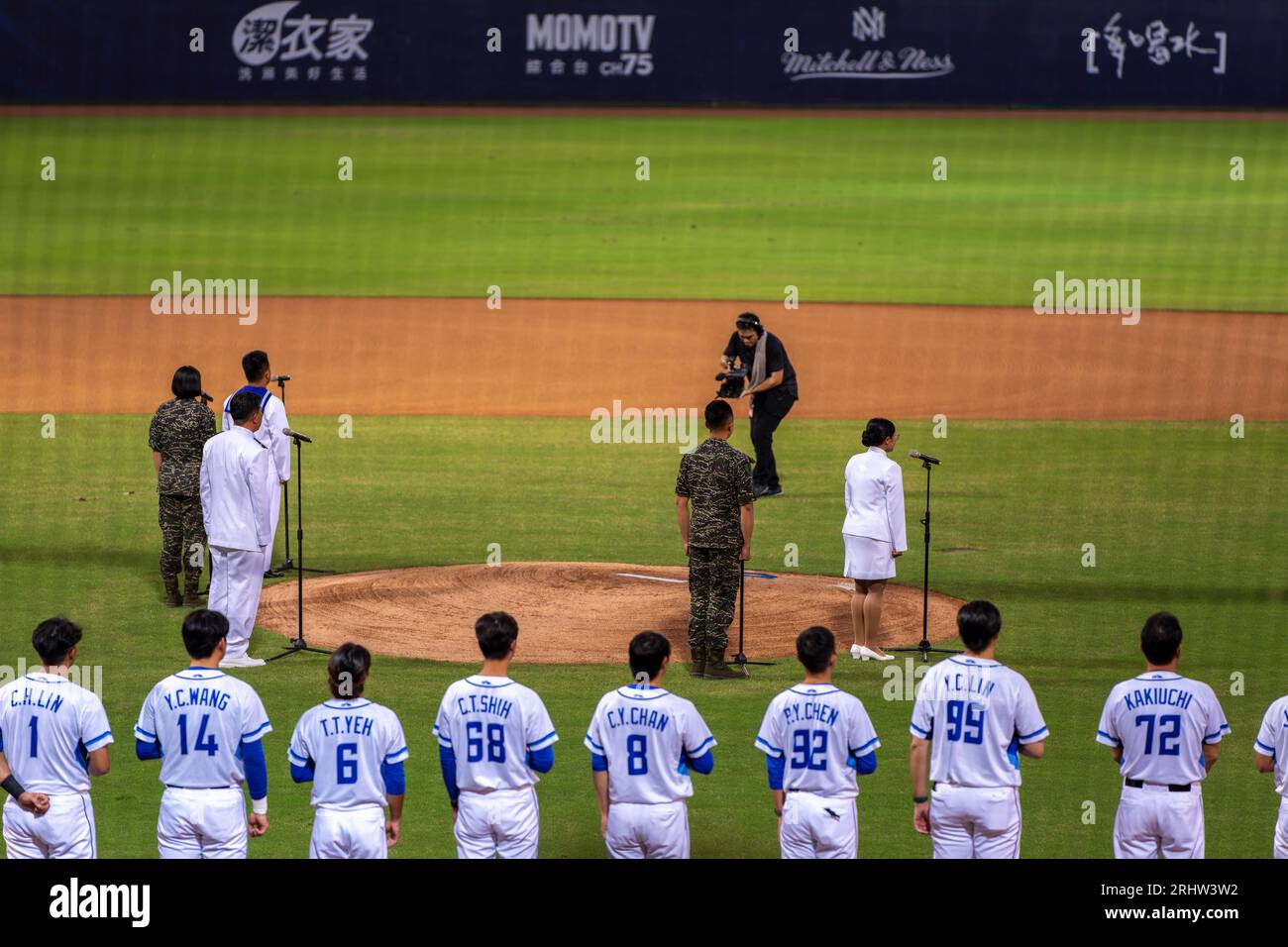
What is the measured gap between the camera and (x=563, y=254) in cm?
3359

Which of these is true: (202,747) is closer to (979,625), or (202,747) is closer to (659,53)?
(979,625)

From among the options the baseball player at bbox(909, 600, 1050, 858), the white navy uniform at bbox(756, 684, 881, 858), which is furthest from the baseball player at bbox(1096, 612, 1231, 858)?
the white navy uniform at bbox(756, 684, 881, 858)

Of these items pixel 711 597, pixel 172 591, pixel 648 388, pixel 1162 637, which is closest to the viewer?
pixel 1162 637

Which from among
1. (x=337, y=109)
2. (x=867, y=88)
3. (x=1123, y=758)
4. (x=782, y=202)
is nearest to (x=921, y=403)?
(x=1123, y=758)

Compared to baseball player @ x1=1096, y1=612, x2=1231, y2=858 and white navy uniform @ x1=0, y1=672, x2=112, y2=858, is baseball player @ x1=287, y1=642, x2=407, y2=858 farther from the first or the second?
baseball player @ x1=1096, y1=612, x2=1231, y2=858

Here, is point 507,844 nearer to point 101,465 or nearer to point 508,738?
point 508,738

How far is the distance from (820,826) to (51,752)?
3176mm

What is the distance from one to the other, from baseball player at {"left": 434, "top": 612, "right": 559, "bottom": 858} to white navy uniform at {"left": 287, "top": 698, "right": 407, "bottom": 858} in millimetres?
294

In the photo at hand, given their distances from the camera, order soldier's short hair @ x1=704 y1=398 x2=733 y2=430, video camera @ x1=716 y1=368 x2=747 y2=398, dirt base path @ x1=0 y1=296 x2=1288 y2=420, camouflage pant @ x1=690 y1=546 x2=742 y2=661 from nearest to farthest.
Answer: soldier's short hair @ x1=704 y1=398 x2=733 y2=430 < camouflage pant @ x1=690 y1=546 x2=742 y2=661 < video camera @ x1=716 y1=368 x2=747 y2=398 < dirt base path @ x1=0 y1=296 x2=1288 y2=420

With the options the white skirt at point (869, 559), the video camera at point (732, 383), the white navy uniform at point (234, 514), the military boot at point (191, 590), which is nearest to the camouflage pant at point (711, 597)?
the white skirt at point (869, 559)

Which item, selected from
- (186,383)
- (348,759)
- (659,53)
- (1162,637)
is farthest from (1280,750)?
(659,53)

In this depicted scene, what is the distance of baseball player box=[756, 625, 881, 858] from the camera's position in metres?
7.13

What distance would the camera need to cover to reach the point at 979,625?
729cm

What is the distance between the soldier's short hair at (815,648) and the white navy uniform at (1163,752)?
48.5 inches
